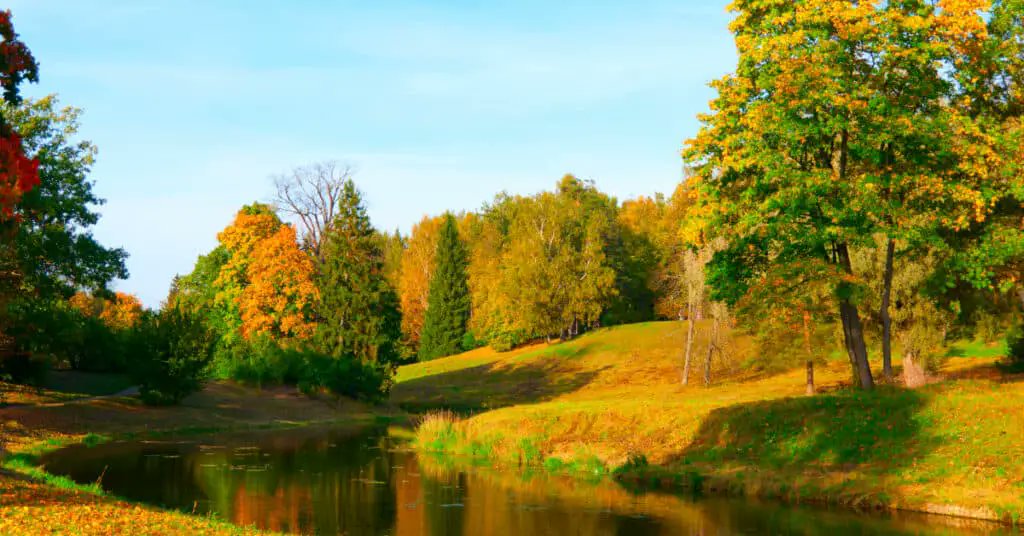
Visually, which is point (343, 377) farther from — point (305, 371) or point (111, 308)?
point (111, 308)

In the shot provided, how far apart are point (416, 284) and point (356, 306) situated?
49.4 meters

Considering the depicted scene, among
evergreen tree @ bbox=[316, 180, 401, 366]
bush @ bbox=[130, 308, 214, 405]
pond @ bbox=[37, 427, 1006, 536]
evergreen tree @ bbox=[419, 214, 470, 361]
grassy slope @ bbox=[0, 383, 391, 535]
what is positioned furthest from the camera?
evergreen tree @ bbox=[419, 214, 470, 361]

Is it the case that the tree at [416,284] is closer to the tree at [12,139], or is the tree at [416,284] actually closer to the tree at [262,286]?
the tree at [262,286]

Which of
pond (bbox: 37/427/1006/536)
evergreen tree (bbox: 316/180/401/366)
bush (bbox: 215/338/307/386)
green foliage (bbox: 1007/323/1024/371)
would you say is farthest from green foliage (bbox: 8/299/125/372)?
green foliage (bbox: 1007/323/1024/371)

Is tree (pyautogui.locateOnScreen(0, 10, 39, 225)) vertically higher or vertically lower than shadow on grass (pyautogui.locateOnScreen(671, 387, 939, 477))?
higher

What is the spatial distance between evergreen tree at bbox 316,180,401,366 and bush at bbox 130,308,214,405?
14.2 meters

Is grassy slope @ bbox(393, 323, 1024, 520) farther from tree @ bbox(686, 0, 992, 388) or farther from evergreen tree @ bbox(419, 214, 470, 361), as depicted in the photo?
evergreen tree @ bbox(419, 214, 470, 361)

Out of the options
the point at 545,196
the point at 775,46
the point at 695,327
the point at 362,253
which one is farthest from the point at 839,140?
the point at 545,196

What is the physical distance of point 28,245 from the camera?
1405 inches

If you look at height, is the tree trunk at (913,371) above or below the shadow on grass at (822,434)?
above

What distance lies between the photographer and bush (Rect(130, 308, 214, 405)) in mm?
42250

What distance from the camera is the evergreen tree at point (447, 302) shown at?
9625cm

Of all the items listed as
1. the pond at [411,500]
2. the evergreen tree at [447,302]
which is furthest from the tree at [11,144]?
the evergreen tree at [447,302]

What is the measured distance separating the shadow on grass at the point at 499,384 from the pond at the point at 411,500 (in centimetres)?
2764
